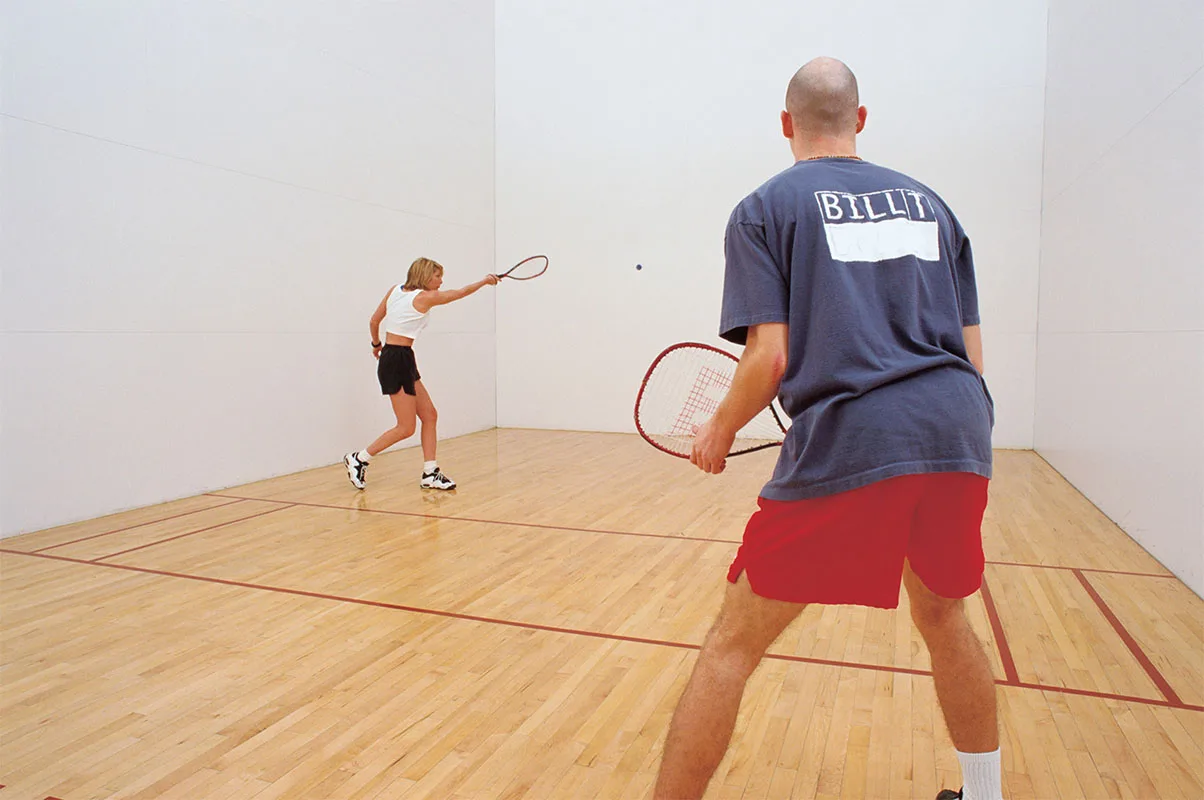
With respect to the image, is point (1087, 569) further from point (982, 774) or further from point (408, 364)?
point (408, 364)

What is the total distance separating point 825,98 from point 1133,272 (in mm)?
2833

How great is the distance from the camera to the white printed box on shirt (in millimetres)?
1082

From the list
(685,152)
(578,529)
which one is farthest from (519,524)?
(685,152)

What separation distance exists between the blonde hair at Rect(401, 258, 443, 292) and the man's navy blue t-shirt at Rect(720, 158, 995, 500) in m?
3.19

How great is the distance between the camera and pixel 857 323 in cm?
107

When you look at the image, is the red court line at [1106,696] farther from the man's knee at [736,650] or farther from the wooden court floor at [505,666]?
the man's knee at [736,650]

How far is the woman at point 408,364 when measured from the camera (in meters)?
4.17

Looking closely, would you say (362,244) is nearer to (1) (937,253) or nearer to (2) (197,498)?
(2) (197,498)

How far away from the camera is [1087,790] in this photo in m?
1.50

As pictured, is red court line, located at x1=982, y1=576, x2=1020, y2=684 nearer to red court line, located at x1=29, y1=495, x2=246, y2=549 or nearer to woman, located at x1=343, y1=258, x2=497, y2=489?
woman, located at x1=343, y1=258, x2=497, y2=489

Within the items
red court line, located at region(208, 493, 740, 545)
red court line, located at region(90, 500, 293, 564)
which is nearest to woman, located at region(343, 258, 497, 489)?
red court line, located at region(208, 493, 740, 545)

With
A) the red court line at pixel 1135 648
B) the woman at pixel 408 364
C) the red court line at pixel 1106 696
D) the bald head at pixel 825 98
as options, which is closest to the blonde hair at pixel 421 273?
the woman at pixel 408 364

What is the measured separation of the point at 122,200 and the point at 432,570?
2154mm

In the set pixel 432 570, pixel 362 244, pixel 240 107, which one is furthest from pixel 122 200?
pixel 432 570
